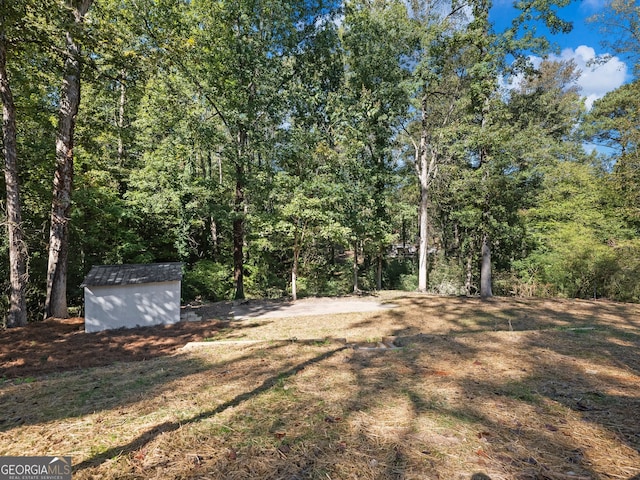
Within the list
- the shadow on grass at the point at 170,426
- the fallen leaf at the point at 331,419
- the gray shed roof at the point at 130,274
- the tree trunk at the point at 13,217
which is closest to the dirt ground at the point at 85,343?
the tree trunk at the point at 13,217

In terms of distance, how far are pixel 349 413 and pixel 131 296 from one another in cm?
788

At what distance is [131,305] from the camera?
822 centimetres

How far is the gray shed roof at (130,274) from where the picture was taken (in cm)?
796

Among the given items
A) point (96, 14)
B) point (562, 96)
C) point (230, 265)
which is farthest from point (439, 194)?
point (96, 14)

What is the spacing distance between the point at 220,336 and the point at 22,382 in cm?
356

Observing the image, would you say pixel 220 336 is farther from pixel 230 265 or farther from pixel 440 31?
pixel 440 31

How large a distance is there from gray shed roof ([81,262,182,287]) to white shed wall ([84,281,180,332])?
0.43ft

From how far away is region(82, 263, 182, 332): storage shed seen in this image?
25.6 feet

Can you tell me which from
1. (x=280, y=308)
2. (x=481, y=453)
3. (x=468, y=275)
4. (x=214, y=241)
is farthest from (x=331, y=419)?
(x=468, y=275)

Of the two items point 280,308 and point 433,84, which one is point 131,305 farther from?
point 433,84

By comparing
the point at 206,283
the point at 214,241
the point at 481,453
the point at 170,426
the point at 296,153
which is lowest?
the point at 206,283

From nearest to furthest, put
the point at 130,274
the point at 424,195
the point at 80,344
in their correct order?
1. the point at 80,344
2. the point at 130,274
3. the point at 424,195

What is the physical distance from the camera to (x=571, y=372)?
3285mm

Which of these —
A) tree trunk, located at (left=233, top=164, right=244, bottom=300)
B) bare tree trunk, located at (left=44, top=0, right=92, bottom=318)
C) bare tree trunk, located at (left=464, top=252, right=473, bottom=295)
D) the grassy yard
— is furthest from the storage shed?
bare tree trunk, located at (left=464, top=252, right=473, bottom=295)
